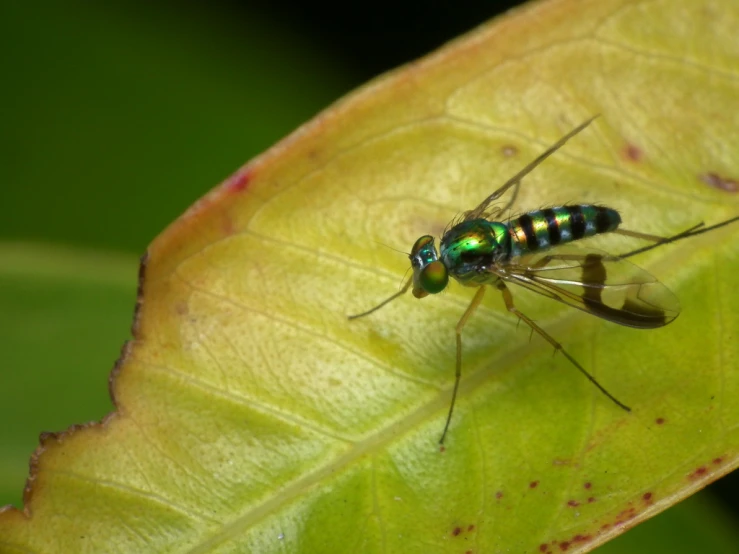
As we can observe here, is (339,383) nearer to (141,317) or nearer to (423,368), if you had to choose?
(423,368)

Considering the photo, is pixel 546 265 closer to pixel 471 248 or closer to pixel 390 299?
pixel 471 248

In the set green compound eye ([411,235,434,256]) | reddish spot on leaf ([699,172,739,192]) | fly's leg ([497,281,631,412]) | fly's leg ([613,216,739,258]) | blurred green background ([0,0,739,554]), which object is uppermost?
blurred green background ([0,0,739,554])

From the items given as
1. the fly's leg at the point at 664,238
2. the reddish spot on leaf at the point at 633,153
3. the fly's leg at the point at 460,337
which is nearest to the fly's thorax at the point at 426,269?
the fly's leg at the point at 460,337

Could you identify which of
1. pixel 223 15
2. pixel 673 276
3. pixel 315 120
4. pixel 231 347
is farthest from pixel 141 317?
pixel 223 15

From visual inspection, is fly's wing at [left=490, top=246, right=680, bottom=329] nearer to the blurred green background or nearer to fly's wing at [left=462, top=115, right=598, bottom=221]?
fly's wing at [left=462, top=115, right=598, bottom=221]

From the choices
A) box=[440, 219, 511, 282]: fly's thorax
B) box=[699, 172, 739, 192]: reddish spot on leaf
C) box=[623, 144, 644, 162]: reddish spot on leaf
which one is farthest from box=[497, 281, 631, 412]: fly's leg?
box=[699, 172, 739, 192]: reddish spot on leaf

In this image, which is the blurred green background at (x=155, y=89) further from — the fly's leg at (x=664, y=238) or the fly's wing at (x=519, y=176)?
the fly's leg at (x=664, y=238)

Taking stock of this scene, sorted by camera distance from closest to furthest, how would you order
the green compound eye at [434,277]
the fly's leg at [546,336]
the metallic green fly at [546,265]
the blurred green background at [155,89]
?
the fly's leg at [546,336], the metallic green fly at [546,265], the green compound eye at [434,277], the blurred green background at [155,89]
